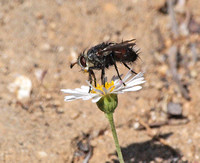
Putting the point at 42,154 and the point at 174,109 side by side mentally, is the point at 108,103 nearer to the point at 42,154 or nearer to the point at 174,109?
the point at 42,154

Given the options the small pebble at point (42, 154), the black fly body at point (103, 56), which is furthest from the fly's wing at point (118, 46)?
the small pebble at point (42, 154)

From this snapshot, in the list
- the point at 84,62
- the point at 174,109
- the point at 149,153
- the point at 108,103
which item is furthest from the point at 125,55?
the point at 174,109

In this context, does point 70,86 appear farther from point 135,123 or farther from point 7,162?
point 7,162

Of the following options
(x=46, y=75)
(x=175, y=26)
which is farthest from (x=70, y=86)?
(x=175, y=26)

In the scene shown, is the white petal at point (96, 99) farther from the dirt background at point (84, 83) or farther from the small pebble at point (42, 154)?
the small pebble at point (42, 154)

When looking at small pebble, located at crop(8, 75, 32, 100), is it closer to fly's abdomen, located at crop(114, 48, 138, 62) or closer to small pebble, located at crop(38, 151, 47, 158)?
small pebble, located at crop(38, 151, 47, 158)
